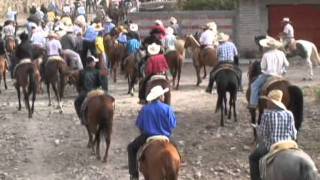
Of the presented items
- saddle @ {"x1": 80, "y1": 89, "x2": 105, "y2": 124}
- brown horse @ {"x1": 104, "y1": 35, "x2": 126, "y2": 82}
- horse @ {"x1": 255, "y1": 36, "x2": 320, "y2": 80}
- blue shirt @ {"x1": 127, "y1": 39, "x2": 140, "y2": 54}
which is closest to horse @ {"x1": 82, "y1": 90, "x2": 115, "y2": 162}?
saddle @ {"x1": 80, "y1": 89, "x2": 105, "y2": 124}

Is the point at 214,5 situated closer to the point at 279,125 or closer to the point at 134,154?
the point at 134,154

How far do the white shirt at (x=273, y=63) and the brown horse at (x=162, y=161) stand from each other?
5.28 metres

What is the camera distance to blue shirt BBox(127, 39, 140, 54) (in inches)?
965

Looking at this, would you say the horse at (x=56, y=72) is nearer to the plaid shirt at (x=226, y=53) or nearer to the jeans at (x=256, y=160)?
the plaid shirt at (x=226, y=53)

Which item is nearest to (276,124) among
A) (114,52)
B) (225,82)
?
(225,82)

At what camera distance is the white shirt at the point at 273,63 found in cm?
1598

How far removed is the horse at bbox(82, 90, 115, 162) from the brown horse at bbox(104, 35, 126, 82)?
34.8 feet

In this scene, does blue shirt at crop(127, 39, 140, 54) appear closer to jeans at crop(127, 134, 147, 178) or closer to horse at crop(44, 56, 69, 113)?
horse at crop(44, 56, 69, 113)

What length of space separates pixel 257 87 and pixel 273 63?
2.05 ft

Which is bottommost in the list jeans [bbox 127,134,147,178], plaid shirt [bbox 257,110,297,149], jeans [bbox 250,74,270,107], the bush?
jeans [bbox 127,134,147,178]

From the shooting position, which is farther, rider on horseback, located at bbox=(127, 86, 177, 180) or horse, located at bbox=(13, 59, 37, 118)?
horse, located at bbox=(13, 59, 37, 118)

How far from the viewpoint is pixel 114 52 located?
26.9 metres

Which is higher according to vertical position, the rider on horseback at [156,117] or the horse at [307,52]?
the rider on horseback at [156,117]

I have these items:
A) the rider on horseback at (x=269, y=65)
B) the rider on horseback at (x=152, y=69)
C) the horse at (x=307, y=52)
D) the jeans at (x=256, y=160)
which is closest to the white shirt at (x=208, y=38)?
the horse at (x=307, y=52)
